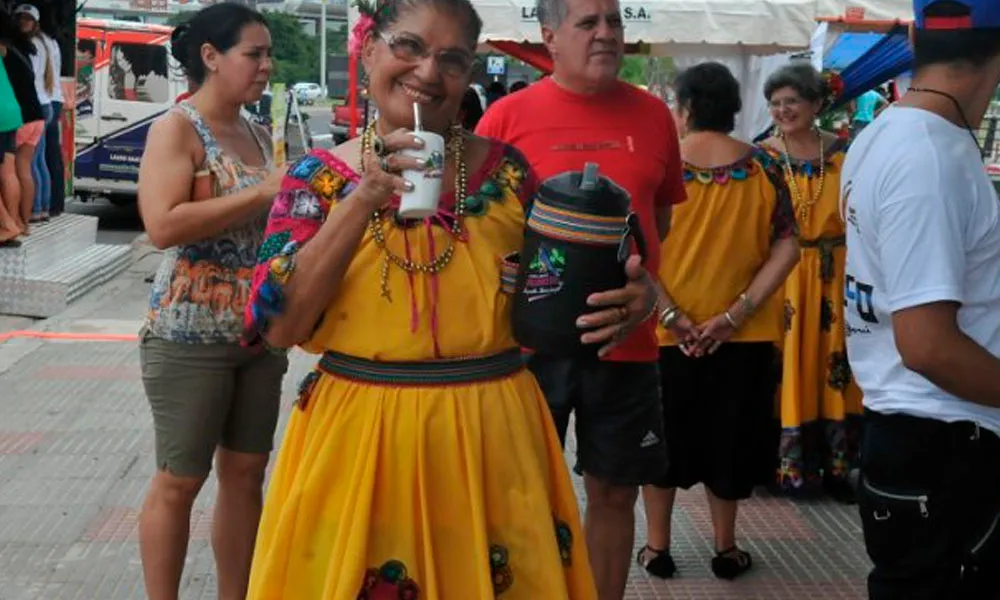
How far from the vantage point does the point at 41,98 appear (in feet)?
34.0

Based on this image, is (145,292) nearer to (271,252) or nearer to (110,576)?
(110,576)

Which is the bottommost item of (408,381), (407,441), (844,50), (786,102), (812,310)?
(812,310)

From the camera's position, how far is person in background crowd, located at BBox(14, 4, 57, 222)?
1012cm

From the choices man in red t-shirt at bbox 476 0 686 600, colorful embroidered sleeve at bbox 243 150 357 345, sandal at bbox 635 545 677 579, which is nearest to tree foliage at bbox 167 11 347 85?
sandal at bbox 635 545 677 579

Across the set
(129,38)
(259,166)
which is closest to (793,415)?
(259,166)

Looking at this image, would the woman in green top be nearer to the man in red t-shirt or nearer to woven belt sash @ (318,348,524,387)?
the man in red t-shirt

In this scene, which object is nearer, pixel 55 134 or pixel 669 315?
pixel 669 315

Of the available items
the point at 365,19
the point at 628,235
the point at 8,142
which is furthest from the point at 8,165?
the point at 628,235

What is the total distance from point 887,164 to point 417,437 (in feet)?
3.53

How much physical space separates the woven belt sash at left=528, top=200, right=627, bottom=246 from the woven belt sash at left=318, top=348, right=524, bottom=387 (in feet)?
0.99

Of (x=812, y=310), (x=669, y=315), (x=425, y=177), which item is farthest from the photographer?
(x=812, y=310)

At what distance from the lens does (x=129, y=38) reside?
15328 mm

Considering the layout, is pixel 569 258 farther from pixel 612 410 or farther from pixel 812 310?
pixel 812 310

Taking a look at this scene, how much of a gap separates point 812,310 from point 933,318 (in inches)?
123
